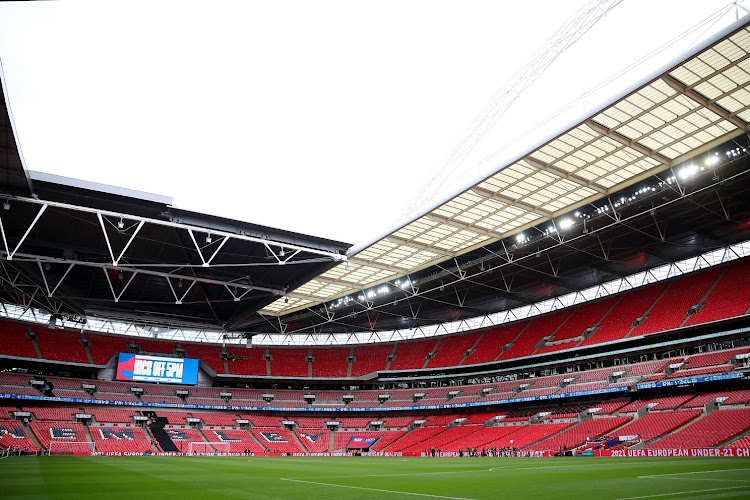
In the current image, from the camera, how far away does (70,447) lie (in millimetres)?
43062

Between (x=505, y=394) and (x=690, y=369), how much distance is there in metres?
18.5

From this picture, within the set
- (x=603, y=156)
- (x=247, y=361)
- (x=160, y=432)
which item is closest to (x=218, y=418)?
(x=160, y=432)

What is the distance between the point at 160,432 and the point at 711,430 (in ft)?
157

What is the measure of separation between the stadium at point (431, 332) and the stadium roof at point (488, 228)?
0.18 m

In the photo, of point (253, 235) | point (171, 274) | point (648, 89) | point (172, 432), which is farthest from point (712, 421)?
point (172, 432)

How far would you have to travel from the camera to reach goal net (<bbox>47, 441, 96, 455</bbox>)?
41.9 meters

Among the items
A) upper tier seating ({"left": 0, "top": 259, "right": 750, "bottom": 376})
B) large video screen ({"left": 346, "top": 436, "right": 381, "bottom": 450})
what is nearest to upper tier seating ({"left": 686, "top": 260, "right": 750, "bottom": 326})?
upper tier seating ({"left": 0, "top": 259, "right": 750, "bottom": 376})

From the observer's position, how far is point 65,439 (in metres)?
44.7

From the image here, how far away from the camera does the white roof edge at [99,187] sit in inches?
987

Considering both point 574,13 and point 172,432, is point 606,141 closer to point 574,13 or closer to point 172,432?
point 574,13

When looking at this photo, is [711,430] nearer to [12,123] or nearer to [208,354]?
[12,123]

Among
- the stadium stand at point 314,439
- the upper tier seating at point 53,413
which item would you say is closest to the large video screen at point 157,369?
the upper tier seating at point 53,413

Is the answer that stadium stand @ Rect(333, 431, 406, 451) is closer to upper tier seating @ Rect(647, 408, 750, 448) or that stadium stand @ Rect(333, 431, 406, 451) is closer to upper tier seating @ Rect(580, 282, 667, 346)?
upper tier seating @ Rect(580, 282, 667, 346)

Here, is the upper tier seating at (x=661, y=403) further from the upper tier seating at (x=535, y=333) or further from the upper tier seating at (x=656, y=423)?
the upper tier seating at (x=535, y=333)
